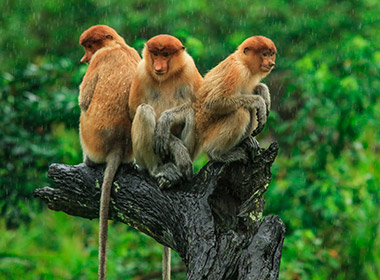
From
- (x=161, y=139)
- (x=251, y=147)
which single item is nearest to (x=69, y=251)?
(x=161, y=139)

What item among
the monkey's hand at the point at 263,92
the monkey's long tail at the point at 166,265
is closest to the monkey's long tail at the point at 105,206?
the monkey's long tail at the point at 166,265

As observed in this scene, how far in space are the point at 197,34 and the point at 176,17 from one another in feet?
1.20

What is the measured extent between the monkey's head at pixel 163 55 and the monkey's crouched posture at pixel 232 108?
9.6 inches

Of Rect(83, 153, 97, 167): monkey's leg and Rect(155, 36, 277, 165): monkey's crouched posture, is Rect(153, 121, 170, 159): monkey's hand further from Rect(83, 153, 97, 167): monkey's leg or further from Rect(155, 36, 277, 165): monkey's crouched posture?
Rect(83, 153, 97, 167): monkey's leg

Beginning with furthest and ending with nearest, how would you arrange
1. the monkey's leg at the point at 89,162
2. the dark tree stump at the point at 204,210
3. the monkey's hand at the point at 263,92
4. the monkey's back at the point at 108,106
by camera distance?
the monkey's leg at the point at 89,162 < the monkey's back at the point at 108,106 < the monkey's hand at the point at 263,92 < the dark tree stump at the point at 204,210

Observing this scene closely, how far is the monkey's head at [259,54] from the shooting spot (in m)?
3.44

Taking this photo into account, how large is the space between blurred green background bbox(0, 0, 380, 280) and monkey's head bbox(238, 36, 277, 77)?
1.25 metres

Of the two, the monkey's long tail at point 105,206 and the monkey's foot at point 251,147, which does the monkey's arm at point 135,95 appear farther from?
the monkey's foot at point 251,147

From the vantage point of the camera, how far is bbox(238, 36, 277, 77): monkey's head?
3.44m

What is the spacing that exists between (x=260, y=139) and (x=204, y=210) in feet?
13.9

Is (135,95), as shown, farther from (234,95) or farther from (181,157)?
(234,95)

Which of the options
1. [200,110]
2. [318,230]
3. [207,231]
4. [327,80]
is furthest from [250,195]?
[318,230]

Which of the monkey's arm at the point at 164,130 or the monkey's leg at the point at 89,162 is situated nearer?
the monkey's arm at the point at 164,130

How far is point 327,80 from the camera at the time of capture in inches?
208
